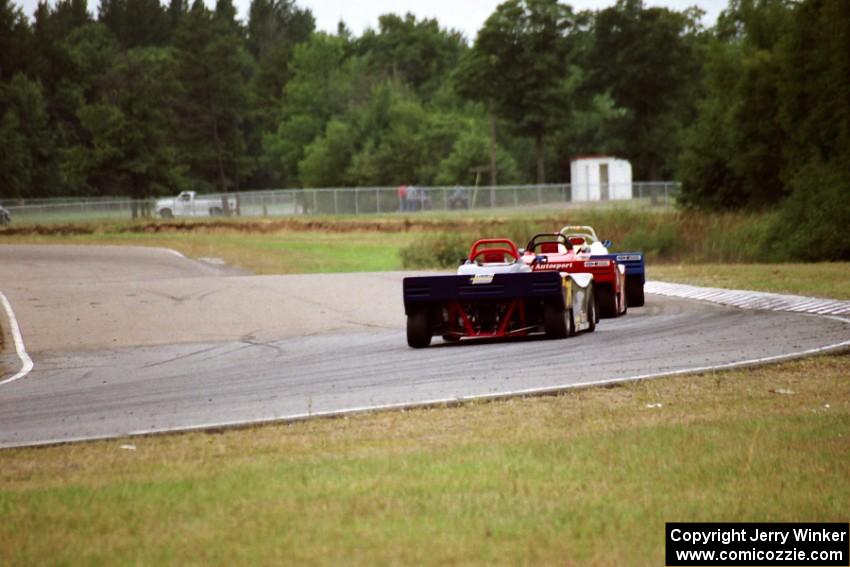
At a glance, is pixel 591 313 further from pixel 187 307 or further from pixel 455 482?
pixel 455 482

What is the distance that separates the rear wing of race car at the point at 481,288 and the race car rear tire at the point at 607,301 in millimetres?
3877

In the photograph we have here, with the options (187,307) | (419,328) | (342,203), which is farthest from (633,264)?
(342,203)

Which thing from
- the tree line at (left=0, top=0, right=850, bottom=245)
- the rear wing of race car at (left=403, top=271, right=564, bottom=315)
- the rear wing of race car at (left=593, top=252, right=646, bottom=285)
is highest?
the tree line at (left=0, top=0, right=850, bottom=245)

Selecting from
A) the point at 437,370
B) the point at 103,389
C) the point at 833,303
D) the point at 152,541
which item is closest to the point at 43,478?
the point at 152,541

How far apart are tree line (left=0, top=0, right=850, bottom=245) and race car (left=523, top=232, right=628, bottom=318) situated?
33671 millimetres

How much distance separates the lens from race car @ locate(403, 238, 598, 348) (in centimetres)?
1739

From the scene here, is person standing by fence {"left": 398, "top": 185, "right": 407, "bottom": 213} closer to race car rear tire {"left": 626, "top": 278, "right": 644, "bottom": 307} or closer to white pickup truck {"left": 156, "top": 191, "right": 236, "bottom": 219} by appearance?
white pickup truck {"left": 156, "top": 191, "right": 236, "bottom": 219}

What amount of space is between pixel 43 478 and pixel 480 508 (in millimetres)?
3364

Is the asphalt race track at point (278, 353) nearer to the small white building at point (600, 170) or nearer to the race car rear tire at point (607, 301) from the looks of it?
the race car rear tire at point (607, 301)

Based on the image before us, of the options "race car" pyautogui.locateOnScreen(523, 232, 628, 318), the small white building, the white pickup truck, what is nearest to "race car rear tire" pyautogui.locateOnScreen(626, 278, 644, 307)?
"race car" pyautogui.locateOnScreen(523, 232, 628, 318)

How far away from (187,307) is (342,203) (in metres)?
53.5

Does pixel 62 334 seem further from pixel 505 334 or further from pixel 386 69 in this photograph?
pixel 386 69

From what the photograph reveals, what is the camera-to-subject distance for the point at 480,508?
24.5 ft

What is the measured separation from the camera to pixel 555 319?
17.6 m
